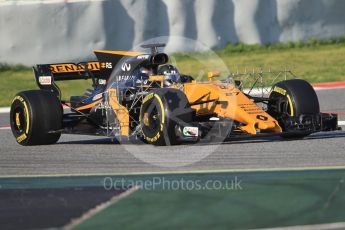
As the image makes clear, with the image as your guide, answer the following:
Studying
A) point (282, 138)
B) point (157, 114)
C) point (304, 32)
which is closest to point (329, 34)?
point (304, 32)

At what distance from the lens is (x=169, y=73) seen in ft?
37.8

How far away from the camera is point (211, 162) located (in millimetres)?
9430

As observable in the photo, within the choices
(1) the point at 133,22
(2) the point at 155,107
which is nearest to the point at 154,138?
(2) the point at 155,107

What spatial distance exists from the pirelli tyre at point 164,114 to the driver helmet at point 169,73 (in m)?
0.85

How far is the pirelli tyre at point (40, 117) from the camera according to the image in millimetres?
11414

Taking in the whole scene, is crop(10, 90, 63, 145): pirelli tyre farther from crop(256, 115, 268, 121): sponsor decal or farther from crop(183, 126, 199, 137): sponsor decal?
crop(256, 115, 268, 121): sponsor decal

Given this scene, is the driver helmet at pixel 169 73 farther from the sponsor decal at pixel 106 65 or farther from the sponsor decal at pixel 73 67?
the sponsor decal at pixel 73 67

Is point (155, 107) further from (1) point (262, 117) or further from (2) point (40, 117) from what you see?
(2) point (40, 117)

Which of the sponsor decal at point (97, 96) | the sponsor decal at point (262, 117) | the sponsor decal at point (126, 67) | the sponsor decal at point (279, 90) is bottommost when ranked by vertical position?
the sponsor decal at point (262, 117)

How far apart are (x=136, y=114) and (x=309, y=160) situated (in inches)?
109

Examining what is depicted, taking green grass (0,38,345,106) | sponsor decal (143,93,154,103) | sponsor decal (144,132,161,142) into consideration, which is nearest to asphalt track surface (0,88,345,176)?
sponsor decal (144,132,161,142)

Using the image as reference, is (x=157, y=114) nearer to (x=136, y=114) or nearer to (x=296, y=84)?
(x=136, y=114)

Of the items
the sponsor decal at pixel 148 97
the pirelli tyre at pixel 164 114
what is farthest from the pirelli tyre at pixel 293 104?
the sponsor decal at pixel 148 97

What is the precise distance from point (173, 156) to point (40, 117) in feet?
7.57
